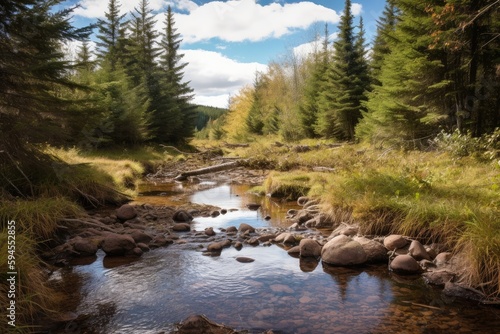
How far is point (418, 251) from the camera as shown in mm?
5656

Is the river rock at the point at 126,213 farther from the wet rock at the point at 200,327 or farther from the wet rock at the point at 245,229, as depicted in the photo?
the wet rock at the point at 200,327

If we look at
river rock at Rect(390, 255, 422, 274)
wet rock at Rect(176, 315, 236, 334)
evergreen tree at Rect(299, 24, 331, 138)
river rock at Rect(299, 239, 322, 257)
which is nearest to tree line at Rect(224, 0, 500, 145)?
evergreen tree at Rect(299, 24, 331, 138)

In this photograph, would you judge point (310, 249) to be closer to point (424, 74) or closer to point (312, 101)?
point (424, 74)

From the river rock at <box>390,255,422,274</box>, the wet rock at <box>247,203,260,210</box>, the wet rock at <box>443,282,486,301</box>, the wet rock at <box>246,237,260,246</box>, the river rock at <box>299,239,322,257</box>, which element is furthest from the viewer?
the wet rock at <box>247,203,260,210</box>

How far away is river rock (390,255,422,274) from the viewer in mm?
5309

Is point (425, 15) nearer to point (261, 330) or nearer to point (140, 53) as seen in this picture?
point (261, 330)

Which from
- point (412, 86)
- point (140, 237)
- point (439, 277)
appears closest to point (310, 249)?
point (439, 277)

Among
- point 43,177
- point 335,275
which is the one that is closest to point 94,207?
point 43,177

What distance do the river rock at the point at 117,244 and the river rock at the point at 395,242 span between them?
4625mm

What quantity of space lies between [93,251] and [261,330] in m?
3.65

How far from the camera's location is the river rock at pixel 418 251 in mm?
5591

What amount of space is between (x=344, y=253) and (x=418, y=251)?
4.06 feet

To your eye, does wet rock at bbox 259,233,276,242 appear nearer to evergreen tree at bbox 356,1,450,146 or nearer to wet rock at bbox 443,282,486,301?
wet rock at bbox 443,282,486,301

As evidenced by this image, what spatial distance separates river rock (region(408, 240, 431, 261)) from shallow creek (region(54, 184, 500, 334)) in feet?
1.92
